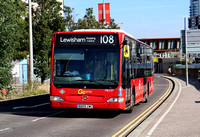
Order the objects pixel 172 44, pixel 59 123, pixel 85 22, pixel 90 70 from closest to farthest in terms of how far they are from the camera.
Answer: pixel 59 123, pixel 90 70, pixel 85 22, pixel 172 44

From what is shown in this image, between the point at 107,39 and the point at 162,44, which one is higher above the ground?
the point at 162,44

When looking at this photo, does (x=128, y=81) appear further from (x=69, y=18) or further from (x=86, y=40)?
(x=69, y=18)

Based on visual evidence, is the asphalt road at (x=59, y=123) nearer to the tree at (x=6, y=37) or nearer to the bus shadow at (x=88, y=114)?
the bus shadow at (x=88, y=114)

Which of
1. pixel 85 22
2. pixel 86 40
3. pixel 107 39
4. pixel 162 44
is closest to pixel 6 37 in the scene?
pixel 86 40

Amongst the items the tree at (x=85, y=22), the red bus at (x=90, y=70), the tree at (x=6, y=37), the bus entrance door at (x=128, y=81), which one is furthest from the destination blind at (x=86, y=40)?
the tree at (x=85, y=22)

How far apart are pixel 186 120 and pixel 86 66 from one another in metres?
3.86

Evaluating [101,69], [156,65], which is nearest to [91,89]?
[101,69]

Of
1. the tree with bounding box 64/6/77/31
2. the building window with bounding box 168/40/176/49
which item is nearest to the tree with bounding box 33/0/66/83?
the tree with bounding box 64/6/77/31

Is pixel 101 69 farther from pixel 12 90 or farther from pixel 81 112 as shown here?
pixel 12 90

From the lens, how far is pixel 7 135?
10.6 meters

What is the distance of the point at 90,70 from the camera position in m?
14.4

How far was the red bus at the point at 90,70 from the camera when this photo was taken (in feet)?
46.9

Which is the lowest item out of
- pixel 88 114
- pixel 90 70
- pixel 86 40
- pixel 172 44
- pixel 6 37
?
pixel 88 114

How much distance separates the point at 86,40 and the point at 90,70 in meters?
1.16
